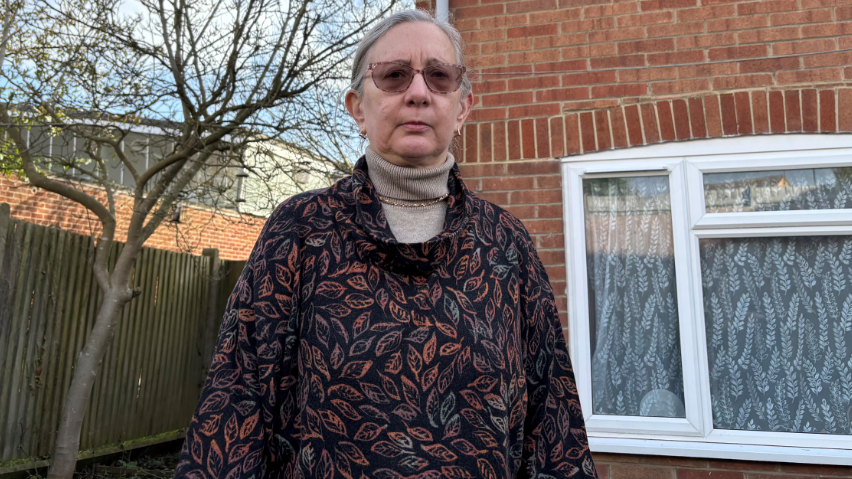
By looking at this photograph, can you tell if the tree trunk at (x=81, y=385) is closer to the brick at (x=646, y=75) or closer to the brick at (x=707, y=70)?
the brick at (x=646, y=75)

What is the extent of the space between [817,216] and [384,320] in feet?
8.56

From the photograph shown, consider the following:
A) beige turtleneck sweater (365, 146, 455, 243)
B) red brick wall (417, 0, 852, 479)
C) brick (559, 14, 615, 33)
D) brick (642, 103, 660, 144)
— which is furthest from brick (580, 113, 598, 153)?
beige turtleneck sweater (365, 146, 455, 243)

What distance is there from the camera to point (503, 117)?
10.7 ft

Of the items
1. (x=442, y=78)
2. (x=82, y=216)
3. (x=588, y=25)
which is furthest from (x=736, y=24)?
(x=82, y=216)

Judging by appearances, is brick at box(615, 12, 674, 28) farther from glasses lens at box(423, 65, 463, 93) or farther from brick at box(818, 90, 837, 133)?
glasses lens at box(423, 65, 463, 93)

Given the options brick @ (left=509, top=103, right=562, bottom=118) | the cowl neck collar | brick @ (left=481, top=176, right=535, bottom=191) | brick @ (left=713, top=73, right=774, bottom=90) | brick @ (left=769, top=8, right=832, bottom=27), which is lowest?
the cowl neck collar

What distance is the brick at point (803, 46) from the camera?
291 cm

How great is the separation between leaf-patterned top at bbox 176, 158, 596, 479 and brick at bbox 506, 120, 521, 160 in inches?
76.2

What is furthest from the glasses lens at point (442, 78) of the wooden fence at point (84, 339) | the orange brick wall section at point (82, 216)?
the orange brick wall section at point (82, 216)

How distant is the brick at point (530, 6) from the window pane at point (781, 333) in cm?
158

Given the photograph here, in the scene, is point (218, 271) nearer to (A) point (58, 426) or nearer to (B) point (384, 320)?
(A) point (58, 426)

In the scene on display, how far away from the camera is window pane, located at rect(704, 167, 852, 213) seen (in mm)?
2893

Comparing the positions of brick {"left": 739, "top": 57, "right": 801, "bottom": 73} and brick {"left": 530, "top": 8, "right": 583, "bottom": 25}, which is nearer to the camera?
brick {"left": 739, "top": 57, "right": 801, "bottom": 73}

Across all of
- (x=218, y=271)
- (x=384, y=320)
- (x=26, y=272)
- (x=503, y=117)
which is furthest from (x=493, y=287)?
(x=218, y=271)
